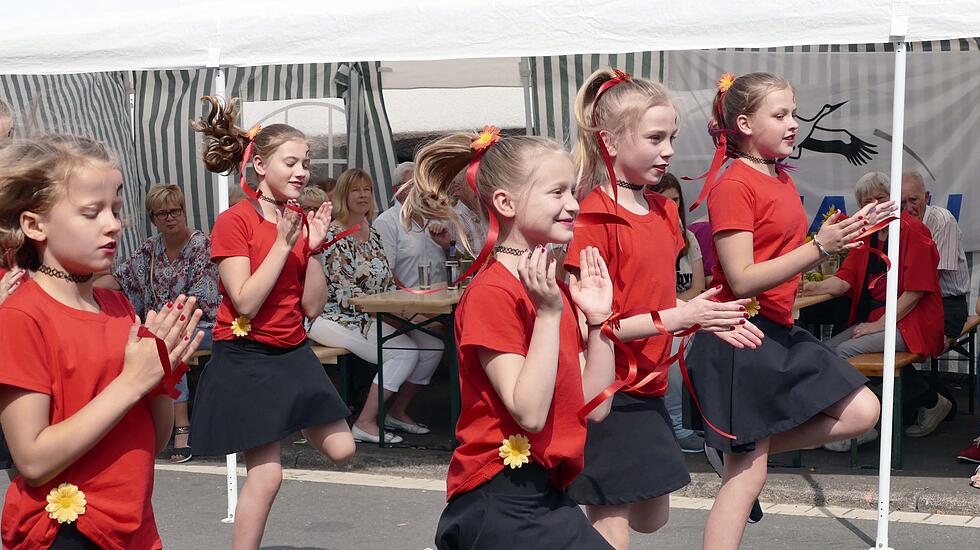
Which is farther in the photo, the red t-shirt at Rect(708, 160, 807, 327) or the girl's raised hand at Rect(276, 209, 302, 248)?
the girl's raised hand at Rect(276, 209, 302, 248)

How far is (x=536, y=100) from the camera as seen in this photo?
9.62 m

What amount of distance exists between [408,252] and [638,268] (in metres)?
4.85

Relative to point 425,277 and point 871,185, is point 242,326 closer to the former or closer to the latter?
point 425,277

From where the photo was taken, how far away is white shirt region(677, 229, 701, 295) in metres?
7.39

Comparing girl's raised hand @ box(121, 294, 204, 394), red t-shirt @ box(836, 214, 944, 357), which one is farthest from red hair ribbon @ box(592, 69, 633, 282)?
red t-shirt @ box(836, 214, 944, 357)

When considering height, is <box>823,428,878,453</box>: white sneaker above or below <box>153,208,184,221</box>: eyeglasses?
below

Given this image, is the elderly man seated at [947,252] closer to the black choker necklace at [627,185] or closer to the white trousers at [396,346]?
the white trousers at [396,346]

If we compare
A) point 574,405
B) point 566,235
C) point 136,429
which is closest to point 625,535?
point 574,405

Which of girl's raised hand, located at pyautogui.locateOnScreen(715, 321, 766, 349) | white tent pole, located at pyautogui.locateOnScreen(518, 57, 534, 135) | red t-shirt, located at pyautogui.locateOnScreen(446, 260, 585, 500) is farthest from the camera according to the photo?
white tent pole, located at pyautogui.locateOnScreen(518, 57, 534, 135)

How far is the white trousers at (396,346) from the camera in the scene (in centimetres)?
769

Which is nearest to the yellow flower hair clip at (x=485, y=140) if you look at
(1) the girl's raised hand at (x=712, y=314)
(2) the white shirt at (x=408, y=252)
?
(1) the girl's raised hand at (x=712, y=314)

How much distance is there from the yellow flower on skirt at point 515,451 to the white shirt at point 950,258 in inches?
217

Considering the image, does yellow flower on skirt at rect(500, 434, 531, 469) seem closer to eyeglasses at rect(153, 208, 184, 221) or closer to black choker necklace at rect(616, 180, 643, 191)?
black choker necklace at rect(616, 180, 643, 191)

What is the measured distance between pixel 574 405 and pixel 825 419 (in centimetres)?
141
